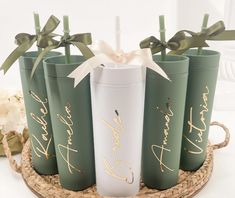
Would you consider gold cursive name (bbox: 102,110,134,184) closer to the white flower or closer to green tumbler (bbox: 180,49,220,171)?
green tumbler (bbox: 180,49,220,171)

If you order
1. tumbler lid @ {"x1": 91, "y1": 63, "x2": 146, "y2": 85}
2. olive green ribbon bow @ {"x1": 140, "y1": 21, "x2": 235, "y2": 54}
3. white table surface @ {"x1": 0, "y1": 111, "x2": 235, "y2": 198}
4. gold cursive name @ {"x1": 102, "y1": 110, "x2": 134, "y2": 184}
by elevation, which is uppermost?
olive green ribbon bow @ {"x1": 140, "y1": 21, "x2": 235, "y2": 54}

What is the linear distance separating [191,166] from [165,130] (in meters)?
0.14

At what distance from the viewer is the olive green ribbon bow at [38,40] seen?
0.56 meters

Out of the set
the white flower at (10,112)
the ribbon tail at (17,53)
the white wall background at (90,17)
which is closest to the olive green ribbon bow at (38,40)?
the ribbon tail at (17,53)

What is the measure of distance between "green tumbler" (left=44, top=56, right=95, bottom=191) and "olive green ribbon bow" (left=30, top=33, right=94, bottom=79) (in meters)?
0.02

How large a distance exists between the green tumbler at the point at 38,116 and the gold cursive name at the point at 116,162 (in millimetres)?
135

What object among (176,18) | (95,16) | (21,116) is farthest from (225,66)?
(21,116)

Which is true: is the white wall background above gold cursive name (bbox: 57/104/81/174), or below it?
above

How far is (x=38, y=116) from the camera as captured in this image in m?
0.62

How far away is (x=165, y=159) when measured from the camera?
59cm

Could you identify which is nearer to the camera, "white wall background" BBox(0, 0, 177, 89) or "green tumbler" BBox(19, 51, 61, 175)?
"green tumbler" BBox(19, 51, 61, 175)

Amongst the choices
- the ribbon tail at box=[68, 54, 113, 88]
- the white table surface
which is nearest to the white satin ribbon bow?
the ribbon tail at box=[68, 54, 113, 88]

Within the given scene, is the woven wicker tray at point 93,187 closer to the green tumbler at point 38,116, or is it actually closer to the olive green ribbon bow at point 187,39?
the green tumbler at point 38,116

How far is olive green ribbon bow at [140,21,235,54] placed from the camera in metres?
0.56
